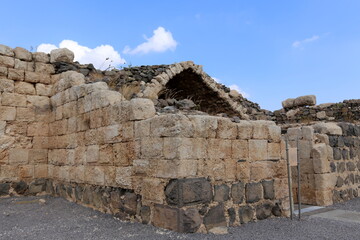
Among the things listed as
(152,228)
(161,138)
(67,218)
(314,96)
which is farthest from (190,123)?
(314,96)

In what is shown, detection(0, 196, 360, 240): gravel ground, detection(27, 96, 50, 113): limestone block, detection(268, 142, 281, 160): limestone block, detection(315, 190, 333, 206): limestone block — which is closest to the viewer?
detection(0, 196, 360, 240): gravel ground

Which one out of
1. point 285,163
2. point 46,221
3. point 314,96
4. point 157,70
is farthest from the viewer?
point 314,96

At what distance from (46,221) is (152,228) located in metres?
1.90

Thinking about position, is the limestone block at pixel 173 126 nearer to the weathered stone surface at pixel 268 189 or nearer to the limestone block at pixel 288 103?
the weathered stone surface at pixel 268 189

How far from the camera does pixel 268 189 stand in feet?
15.9

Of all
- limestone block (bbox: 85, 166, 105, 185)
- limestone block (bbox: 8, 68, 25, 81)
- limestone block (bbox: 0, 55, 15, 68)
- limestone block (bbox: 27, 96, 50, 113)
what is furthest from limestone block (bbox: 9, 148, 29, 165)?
limestone block (bbox: 85, 166, 105, 185)

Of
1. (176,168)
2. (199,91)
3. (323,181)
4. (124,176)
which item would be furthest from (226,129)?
(199,91)

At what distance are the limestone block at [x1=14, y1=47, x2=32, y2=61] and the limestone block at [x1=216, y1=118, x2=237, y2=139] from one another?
17.0 ft

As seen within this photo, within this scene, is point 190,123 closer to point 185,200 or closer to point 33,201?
point 185,200

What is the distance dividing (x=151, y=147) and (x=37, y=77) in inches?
174

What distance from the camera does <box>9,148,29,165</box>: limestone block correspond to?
6.71 m

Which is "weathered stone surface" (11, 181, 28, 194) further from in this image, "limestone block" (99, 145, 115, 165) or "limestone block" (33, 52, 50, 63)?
"limestone block" (33, 52, 50, 63)

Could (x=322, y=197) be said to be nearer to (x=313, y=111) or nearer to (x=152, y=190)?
(x=152, y=190)

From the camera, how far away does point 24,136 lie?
6.88 metres
